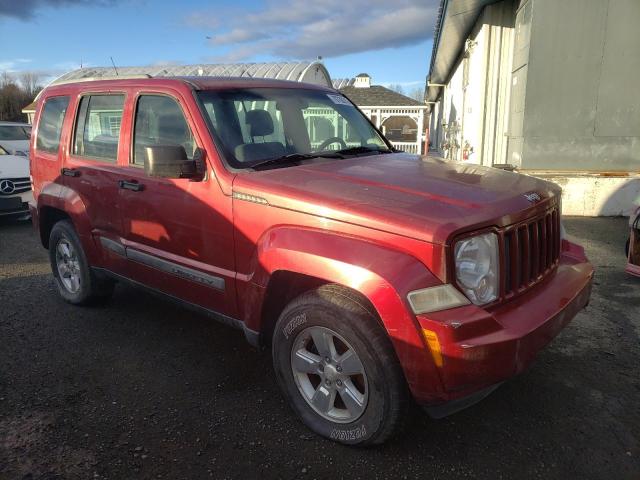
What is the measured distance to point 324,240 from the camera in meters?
2.56

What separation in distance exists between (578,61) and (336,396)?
7.57m

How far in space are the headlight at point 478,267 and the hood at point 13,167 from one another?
326 inches

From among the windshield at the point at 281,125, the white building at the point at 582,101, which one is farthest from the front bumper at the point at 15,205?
the white building at the point at 582,101

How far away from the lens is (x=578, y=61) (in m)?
8.08

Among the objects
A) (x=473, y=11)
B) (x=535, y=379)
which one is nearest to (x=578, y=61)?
(x=473, y=11)

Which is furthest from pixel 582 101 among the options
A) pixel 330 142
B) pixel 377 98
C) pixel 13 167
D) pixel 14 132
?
pixel 377 98

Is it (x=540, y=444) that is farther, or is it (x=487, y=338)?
(x=540, y=444)

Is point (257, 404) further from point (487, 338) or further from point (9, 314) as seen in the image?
point (9, 314)

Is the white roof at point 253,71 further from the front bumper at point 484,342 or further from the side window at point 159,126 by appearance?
the front bumper at point 484,342

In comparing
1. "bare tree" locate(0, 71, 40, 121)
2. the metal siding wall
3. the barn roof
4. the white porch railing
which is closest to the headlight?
the metal siding wall

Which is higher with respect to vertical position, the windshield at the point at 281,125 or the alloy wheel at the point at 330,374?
the windshield at the point at 281,125

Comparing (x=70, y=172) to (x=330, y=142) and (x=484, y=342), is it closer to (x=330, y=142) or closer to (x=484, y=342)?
(x=330, y=142)

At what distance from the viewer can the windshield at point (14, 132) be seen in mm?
12008

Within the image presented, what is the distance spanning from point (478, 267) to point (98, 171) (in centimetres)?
301
